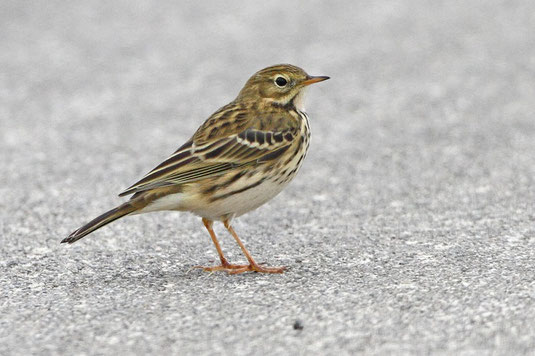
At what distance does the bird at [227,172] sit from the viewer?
588cm

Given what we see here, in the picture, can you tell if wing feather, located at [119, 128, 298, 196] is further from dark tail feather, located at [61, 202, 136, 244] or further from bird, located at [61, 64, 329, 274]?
dark tail feather, located at [61, 202, 136, 244]

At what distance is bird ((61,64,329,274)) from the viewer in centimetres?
588

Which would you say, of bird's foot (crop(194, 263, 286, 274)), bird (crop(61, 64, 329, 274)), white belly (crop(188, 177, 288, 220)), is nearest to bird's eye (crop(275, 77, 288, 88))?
bird (crop(61, 64, 329, 274))

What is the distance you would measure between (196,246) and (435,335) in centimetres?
262

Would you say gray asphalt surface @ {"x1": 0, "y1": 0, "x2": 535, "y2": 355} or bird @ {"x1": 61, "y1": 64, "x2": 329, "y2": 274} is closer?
gray asphalt surface @ {"x1": 0, "y1": 0, "x2": 535, "y2": 355}

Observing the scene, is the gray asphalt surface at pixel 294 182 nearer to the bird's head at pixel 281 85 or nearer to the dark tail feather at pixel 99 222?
the dark tail feather at pixel 99 222

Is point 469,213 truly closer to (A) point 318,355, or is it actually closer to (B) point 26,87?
(A) point 318,355

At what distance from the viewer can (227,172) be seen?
6062 mm

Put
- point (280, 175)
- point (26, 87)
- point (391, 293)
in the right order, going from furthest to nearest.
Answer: point (26, 87) < point (280, 175) < point (391, 293)

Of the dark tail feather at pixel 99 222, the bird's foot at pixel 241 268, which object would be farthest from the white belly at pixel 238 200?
the dark tail feather at pixel 99 222

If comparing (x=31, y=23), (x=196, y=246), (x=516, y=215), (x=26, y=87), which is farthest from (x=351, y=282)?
(x=31, y=23)

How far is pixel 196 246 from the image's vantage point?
6898mm

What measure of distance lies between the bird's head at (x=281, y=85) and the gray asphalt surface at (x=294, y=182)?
1.09 metres

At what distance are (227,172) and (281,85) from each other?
95 centimetres
